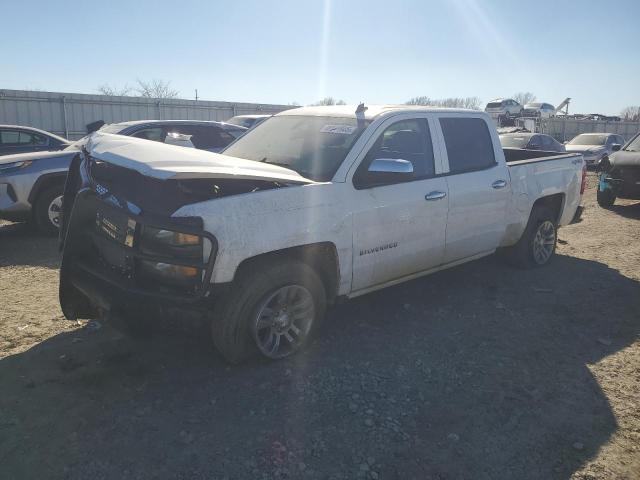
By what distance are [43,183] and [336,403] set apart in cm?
593

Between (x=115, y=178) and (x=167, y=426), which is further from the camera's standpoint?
(x=115, y=178)

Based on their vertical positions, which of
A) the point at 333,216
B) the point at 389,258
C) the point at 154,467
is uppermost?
the point at 333,216

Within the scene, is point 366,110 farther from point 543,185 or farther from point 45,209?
point 45,209

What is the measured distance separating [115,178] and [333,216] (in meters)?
1.55

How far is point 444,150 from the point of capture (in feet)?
16.0

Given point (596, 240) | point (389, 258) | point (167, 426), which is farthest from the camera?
point (596, 240)

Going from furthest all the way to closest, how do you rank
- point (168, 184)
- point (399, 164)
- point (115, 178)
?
point (399, 164), point (115, 178), point (168, 184)

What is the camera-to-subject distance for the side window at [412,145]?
4.55 metres

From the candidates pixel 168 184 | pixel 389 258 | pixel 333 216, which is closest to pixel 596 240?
pixel 389 258

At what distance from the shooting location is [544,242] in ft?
21.2

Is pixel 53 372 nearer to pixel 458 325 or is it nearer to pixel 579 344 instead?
pixel 458 325

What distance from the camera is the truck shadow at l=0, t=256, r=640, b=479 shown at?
2.83m

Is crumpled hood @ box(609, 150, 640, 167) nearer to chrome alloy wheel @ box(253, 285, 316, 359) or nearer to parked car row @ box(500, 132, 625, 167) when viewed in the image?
parked car row @ box(500, 132, 625, 167)

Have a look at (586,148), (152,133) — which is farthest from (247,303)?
(586,148)
